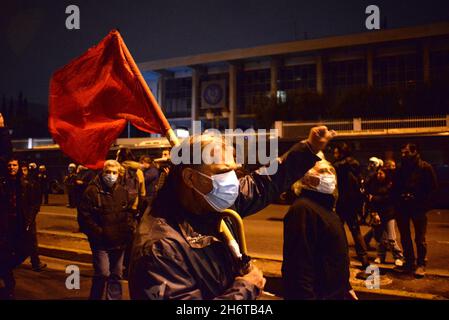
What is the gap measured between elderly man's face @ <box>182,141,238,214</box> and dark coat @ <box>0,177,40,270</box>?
371cm

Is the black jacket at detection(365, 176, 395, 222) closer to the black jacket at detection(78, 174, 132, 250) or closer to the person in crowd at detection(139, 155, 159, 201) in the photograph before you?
the person in crowd at detection(139, 155, 159, 201)

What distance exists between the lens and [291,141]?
22984 mm

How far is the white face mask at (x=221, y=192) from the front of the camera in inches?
83.7

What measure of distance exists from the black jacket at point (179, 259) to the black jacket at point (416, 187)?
484 cm

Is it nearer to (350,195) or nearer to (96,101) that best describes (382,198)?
(350,195)

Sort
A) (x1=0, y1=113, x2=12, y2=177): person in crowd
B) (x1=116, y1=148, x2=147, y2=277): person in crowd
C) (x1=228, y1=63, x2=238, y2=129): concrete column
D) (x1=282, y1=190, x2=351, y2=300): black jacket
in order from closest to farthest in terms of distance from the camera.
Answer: (x1=282, y1=190, x2=351, y2=300): black jacket → (x1=0, y1=113, x2=12, y2=177): person in crowd → (x1=116, y1=148, x2=147, y2=277): person in crowd → (x1=228, y1=63, x2=238, y2=129): concrete column

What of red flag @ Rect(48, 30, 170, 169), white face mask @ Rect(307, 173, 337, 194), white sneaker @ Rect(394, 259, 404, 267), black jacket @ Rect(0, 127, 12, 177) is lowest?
white sneaker @ Rect(394, 259, 404, 267)

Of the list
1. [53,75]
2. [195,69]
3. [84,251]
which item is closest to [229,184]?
[53,75]

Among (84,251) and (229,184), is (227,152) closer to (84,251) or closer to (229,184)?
(229,184)

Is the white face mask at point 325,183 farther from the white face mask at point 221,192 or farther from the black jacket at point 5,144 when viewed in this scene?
the black jacket at point 5,144

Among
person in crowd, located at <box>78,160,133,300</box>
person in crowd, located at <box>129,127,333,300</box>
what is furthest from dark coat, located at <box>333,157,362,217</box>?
person in crowd, located at <box>129,127,333,300</box>

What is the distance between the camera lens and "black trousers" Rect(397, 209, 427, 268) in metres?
6.08

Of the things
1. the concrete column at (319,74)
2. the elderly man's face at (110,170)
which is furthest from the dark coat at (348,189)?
the concrete column at (319,74)

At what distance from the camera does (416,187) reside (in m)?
6.20
